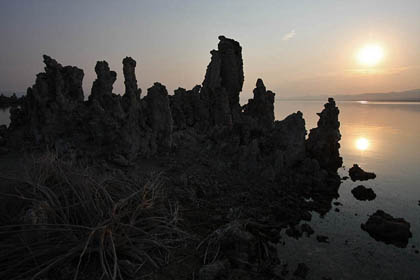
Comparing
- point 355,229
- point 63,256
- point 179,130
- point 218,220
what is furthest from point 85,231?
point 179,130

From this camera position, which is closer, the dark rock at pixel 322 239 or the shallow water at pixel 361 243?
the shallow water at pixel 361 243

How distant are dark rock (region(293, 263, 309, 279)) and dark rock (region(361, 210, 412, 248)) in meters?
5.84

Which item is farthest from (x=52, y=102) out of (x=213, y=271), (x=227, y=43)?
(x=227, y=43)

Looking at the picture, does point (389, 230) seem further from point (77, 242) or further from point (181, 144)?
point (181, 144)

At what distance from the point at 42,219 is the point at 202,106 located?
2196cm

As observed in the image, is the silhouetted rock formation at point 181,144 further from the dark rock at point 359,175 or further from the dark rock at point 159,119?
the dark rock at point 359,175

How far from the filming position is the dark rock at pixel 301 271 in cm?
859

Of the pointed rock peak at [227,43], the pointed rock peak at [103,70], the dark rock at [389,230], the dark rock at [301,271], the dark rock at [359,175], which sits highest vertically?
the pointed rock peak at [227,43]

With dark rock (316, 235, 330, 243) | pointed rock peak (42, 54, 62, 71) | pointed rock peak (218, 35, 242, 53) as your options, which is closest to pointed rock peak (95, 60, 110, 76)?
pointed rock peak (42, 54, 62, 71)

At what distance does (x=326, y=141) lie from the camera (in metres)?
25.0

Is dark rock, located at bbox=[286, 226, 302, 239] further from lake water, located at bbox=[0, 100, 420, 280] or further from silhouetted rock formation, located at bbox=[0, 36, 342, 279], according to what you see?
lake water, located at bbox=[0, 100, 420, 280]

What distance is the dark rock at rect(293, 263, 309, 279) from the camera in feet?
28.2

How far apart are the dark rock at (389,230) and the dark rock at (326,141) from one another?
1091cm

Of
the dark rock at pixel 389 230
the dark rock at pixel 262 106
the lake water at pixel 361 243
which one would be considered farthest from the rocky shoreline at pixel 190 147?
the dark rock at pixel 389 230
